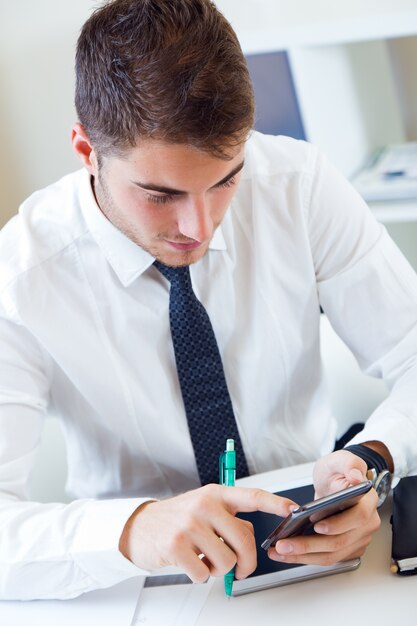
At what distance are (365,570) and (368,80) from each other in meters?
1.58

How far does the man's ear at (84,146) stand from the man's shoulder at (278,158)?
294 millimetres

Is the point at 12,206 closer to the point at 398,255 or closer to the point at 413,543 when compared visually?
the point at 398,255

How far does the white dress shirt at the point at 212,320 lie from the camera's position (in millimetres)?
1466

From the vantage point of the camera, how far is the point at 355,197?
1.58 meters

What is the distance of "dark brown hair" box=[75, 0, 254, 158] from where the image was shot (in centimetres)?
120

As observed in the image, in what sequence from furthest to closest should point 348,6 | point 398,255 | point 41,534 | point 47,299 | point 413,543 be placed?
point 348,6, point 398,255, point 47,299, point 41,534, point 413,543

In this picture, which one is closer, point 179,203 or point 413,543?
point 413,543

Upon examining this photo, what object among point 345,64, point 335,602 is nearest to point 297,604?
point 335,602

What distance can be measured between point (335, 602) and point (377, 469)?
0.23m

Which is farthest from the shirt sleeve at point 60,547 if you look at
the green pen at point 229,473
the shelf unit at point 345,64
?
the shelf unit at point 345,64

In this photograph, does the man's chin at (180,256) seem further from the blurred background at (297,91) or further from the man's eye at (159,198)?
the blurred background at (297,91)

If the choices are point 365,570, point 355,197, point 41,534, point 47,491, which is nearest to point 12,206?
point 47,491

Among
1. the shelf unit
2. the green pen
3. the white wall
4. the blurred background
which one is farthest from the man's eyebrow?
the white wall

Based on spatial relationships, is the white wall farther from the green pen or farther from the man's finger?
the man's finger
